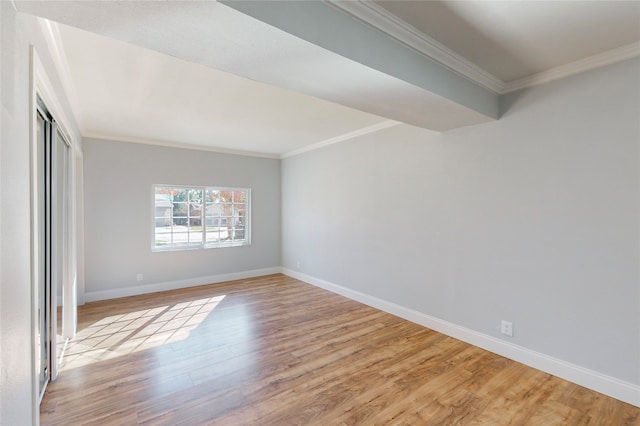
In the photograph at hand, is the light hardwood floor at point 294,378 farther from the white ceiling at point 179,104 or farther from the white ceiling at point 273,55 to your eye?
the white ceiling at point 179,104

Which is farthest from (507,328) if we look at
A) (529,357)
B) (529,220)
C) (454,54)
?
(454,54)

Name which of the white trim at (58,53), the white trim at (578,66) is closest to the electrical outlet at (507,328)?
the white trim at (578,66)

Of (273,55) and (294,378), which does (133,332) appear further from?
(273,55)

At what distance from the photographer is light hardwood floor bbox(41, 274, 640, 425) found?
198 cm

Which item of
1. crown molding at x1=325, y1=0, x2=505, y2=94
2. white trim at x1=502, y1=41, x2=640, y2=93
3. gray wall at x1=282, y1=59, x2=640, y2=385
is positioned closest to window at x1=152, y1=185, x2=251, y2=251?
gray wall at x1=282, y1=59, x2=640, y2=385

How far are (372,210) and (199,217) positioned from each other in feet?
10.7

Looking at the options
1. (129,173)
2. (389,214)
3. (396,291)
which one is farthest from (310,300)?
(129,173)

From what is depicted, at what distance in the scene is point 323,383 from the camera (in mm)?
2332

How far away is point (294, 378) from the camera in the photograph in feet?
7.87

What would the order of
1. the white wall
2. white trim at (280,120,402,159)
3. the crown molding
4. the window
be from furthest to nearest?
the window → white trim at (280,120,402,159) → the crown molding → the white wall

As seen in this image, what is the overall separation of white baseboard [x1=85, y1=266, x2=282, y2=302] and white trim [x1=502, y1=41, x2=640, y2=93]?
5027 mm

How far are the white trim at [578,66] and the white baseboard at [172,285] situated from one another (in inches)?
→ 198

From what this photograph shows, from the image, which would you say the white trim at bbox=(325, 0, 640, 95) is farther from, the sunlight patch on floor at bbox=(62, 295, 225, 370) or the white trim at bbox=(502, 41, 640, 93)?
the sunlight patch on floor at bbox=(62, 295, 225, 370)

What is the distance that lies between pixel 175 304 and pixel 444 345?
3625 millimetres
